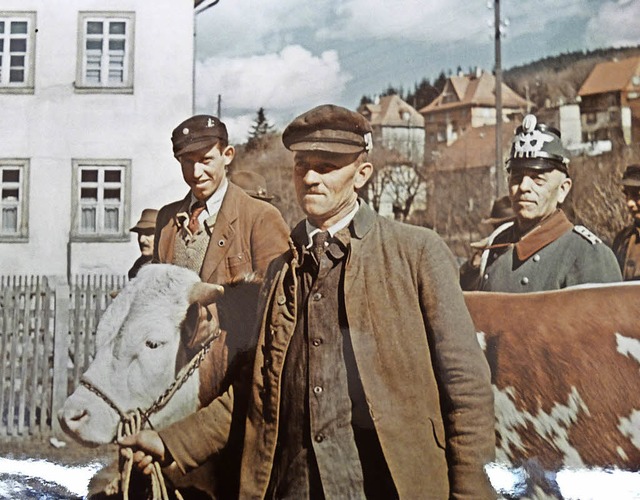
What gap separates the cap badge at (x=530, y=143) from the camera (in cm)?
438

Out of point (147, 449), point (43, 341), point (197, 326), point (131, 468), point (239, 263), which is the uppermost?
point (239, 263)

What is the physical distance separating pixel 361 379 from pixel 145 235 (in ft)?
4.88

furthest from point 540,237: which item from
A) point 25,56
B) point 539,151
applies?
point 25,56

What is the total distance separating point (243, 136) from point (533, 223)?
5.47 feet

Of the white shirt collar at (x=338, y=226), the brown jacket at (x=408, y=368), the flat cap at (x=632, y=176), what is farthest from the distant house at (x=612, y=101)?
the white shirt collar at (x=338, y=226)

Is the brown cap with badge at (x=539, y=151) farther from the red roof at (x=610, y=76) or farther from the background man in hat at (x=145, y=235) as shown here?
the background man in hat at (x=145, y=235)

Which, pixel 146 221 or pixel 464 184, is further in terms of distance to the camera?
pixel 146 221

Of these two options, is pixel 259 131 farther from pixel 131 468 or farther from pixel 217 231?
pixel 131 468

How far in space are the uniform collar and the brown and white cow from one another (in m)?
0.26

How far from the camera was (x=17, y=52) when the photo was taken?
4.73m

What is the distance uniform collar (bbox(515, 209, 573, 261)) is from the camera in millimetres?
4262

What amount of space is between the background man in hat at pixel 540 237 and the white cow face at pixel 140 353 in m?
1.55

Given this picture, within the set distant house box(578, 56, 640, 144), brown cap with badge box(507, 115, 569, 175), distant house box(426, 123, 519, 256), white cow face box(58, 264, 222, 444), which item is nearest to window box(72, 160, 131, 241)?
white cow face box(58, 264, 222, 444)

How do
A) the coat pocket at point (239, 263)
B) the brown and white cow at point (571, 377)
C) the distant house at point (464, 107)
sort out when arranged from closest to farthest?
the brown and white cow at point (571, 377), the coat pocket at point (239, 263), the distant house at point (464, 107)
